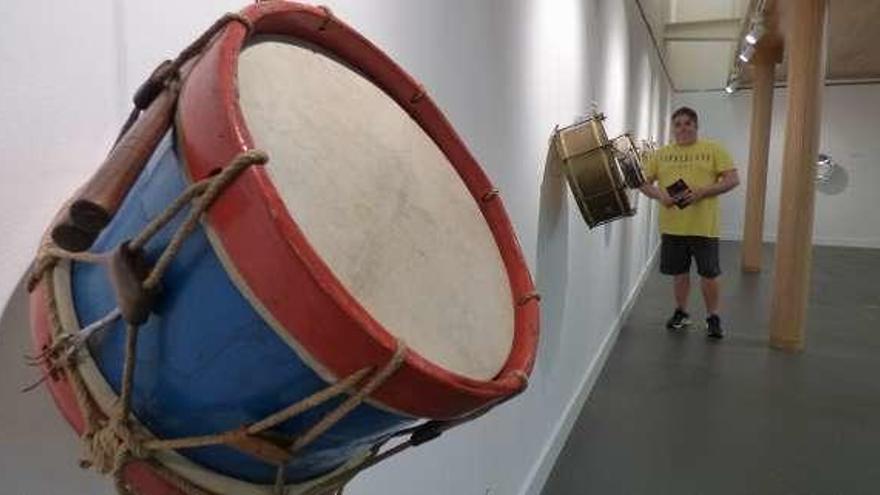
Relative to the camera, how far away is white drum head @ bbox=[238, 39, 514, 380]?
49cm

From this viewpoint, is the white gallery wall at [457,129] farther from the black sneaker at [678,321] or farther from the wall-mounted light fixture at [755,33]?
the wall-mounted light fixture at [755,33]

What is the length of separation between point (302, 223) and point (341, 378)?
12cm

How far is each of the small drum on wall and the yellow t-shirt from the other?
181 centimetres

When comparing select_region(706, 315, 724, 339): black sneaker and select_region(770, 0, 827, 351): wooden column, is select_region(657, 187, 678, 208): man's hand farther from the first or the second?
select_region(706, 315, 724, 339): black sneaker

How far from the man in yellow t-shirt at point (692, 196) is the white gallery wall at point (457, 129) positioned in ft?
1.65

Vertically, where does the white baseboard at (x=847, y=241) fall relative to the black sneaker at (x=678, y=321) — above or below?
above

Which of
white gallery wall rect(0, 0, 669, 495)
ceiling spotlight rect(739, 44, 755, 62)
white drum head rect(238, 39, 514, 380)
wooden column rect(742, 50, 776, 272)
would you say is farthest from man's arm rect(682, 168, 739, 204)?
white drum head rect(238, 39, 514, 380)

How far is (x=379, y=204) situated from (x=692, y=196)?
151 inches

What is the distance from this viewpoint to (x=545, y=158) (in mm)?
2277

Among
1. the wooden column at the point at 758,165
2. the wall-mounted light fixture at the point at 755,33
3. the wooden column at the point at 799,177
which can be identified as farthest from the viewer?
the wooden column at the point at 758,165

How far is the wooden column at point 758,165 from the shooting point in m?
7.05

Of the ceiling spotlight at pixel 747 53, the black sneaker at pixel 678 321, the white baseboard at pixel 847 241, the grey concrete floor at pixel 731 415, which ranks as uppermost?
the ceiling spotlight at pixel 747 53

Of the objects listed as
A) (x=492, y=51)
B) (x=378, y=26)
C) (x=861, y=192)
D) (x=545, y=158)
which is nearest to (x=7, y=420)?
(x=378, y=26)

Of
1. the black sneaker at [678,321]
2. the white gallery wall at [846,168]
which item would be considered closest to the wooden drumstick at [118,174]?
the black sneaker at [678,321]
